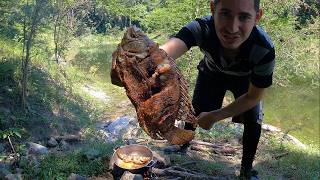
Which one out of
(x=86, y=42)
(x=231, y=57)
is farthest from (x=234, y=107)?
(x=86, y=42)

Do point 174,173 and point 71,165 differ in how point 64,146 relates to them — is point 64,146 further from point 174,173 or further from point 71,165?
point 174,173

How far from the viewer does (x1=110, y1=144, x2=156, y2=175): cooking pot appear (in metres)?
3.84

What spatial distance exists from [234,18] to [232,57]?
2.05 ft

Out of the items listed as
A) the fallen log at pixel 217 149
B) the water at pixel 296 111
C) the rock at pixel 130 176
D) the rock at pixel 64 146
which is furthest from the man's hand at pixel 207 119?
the water at pixel 296 111

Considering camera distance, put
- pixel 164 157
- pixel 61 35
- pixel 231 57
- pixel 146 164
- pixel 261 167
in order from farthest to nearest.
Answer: pixel 61 35
pixel 261 167
pixel 164 157
pixel 146 164
pixel 231 57

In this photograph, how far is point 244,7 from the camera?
199cm

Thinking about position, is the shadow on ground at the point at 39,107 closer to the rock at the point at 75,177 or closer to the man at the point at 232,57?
the rock at the point at 75,177

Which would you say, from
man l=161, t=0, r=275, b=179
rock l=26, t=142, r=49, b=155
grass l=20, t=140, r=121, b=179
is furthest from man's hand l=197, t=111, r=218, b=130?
rock l=26, t=142, r=49, b=155

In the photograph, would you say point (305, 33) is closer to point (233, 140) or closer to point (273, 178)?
point (233, 140)

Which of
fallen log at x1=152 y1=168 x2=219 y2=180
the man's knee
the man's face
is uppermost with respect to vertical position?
the man's face

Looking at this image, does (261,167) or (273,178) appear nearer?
(273,178)

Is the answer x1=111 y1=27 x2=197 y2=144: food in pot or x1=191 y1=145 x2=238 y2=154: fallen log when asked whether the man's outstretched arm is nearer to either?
x1=111 y1=27 x2=197 y2=144: food in pot

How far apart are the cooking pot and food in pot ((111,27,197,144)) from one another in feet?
6.19

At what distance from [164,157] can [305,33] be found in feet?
31.7
